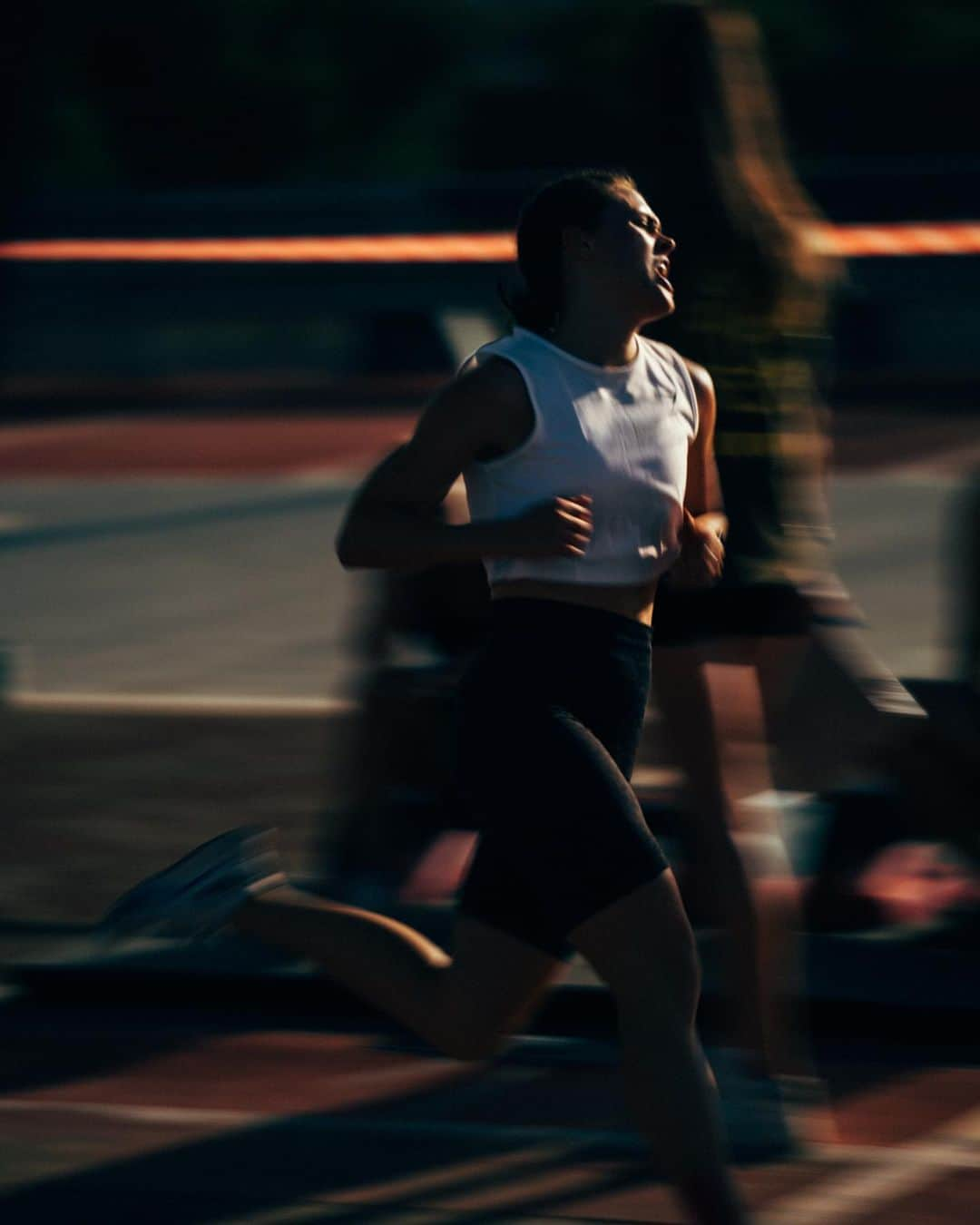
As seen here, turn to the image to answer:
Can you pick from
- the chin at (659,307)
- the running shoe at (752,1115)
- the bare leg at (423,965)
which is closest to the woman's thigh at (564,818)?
the bare leg at (423,965)

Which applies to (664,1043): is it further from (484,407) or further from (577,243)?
(577,243)

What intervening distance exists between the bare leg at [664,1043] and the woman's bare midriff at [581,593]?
38 centimetres

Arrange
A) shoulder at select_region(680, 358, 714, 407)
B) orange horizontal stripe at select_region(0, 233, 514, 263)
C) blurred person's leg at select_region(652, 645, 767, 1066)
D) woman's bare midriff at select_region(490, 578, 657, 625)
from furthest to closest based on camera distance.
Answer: orange horizontal stripe at select_region(0, 233, 514, 263) → blurred person's leg at select_region(652, 645, 767, 1066) → shoulder at select_region(680, 358, 714, 407) → woman's bare midriff at select_region(490, 578, 657, 625)

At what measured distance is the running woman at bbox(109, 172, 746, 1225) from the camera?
11.7ft

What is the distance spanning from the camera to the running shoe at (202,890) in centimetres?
380

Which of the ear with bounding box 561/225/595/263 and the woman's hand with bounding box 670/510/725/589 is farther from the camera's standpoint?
the woman's hand with bounding box 670/510/725/589

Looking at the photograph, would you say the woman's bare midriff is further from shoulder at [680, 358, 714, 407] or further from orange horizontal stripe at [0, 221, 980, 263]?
orange horizontal stripe at [0, 221, 980, 263]

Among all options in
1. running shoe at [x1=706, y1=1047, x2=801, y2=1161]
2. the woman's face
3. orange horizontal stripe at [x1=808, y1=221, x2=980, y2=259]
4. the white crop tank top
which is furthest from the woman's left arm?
orange horizontal stripe at [x1=808, y1=221, x2=980, y2=259]

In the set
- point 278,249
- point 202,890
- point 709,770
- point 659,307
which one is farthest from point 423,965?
point 278,249

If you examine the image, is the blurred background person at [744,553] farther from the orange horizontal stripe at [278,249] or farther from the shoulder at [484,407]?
the orange horizontal stripe at [278,249]

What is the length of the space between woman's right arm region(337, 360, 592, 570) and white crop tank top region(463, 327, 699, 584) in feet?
0.10

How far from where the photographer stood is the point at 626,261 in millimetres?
3709

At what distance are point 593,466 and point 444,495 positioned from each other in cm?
21

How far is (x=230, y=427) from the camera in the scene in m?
22.3
